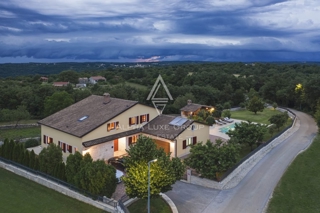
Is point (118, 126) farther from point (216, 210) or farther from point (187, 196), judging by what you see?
point (216, 210)

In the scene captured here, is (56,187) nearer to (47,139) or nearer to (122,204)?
(122,204)

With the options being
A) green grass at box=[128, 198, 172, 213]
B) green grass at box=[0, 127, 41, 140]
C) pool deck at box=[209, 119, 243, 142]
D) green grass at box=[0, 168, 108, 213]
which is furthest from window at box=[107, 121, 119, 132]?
green grass at box=[0, 127, 41, 140]

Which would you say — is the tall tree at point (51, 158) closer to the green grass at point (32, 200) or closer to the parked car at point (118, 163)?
the green grass at point (32, 200)

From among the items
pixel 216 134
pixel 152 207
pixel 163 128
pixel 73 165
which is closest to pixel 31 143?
pixel 73 165

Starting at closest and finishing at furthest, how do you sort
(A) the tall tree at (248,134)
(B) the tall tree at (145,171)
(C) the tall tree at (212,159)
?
1. (B) the tall tree at (145,171)
2. (C) the tall tree at (212,159)
3. (A) the tall tree at (248,134)

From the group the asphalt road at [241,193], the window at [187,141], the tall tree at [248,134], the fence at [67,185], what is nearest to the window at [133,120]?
the window at [187,141]

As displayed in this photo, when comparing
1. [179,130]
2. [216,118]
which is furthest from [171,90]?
[179,130]
